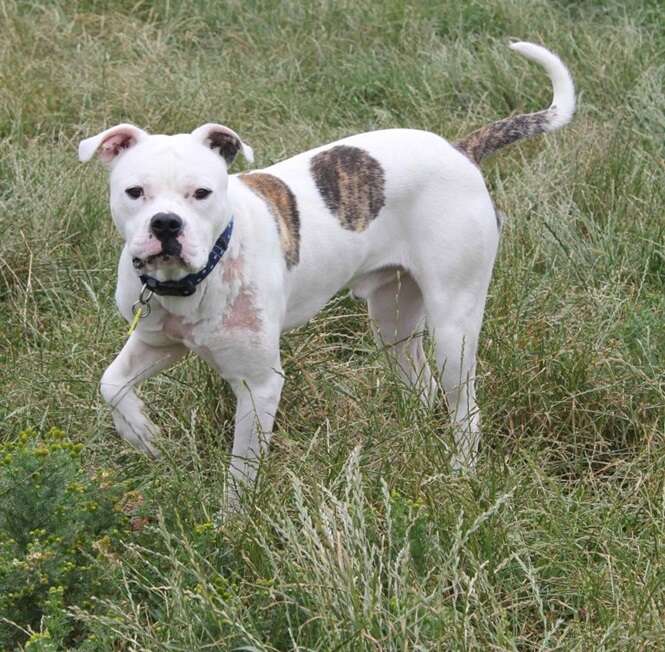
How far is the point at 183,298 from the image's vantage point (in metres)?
4.61

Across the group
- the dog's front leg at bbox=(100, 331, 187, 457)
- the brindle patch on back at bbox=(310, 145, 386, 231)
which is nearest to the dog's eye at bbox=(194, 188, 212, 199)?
the dog's front leg at bbox=(100, 331, 187, 457)

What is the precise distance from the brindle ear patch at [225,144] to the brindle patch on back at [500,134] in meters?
1.01

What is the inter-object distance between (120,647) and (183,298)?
4.04 ft

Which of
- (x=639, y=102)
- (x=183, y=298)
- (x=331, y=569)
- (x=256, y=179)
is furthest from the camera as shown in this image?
(x=639, y=102)

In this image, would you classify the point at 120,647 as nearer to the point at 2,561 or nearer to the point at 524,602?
the point at 2,561

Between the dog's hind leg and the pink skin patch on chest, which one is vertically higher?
the pink skin patch on chest

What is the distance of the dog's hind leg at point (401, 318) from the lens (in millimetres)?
5562

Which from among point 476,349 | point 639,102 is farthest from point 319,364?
point 639,102

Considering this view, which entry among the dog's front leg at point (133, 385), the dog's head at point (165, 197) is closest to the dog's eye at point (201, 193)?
the dog's head at point (165, 197)

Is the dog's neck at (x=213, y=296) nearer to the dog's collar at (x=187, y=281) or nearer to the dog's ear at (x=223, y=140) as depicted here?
the dog's collar at (x=187, y=281)

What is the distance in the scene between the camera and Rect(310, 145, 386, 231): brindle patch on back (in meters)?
5.10

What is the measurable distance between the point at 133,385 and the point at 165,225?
31.2 inches

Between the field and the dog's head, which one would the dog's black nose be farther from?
the field

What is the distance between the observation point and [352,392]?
5.30 m
